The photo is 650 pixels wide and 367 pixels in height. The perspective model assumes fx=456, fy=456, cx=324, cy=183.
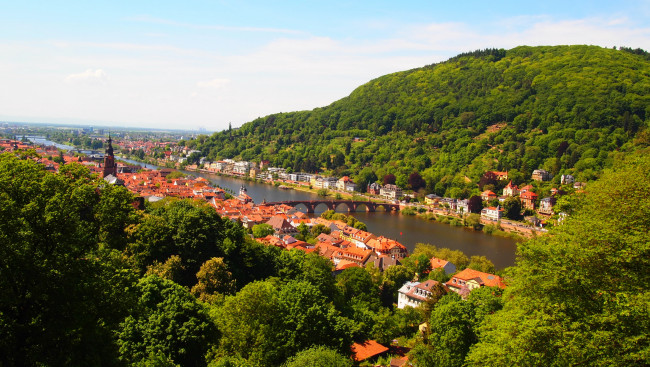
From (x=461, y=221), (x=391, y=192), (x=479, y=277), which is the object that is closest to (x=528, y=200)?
(x=461, y=221)

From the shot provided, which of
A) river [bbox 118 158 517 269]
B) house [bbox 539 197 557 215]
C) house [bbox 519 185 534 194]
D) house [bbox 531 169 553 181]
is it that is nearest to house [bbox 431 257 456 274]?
river [bbox 118 158 517 269]

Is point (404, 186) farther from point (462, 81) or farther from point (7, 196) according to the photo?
point (7, 196)

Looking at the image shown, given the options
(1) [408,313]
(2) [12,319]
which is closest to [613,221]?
(2) [12,319]

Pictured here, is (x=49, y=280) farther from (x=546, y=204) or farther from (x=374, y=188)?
(x=374, y=188)

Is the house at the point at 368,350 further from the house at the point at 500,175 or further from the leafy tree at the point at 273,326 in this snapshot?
the house at the point at 500,175

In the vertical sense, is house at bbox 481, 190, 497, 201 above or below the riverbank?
above

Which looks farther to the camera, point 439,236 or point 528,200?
point 528,200

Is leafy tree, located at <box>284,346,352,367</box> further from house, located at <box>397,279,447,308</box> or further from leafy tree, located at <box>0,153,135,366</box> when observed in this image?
house, located at <box>397,279,447,308</box>
